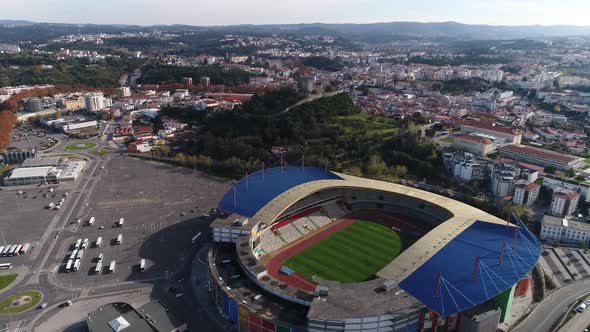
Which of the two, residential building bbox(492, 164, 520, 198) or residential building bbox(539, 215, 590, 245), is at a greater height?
residential building bbox(492, 164, 520, 198)

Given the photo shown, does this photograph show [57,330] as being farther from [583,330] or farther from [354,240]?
[583,330]

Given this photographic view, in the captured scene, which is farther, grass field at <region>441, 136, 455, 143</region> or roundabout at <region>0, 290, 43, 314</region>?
grass field at <region>441, 136, 455, 143</region>

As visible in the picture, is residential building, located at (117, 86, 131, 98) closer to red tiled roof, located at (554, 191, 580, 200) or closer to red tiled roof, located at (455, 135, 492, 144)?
red tiled roof, located at (455, 135, 492, 144)

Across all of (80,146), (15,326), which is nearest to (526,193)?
(15,326)

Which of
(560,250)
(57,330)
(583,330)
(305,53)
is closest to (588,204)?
(560,250)

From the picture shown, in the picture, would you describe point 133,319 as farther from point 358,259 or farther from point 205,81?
point 205,81

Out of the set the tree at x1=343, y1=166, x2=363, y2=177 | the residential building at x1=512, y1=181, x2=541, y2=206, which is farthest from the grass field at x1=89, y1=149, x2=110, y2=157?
the residential building at x1=512, y1=181, x2=541, y2=206
